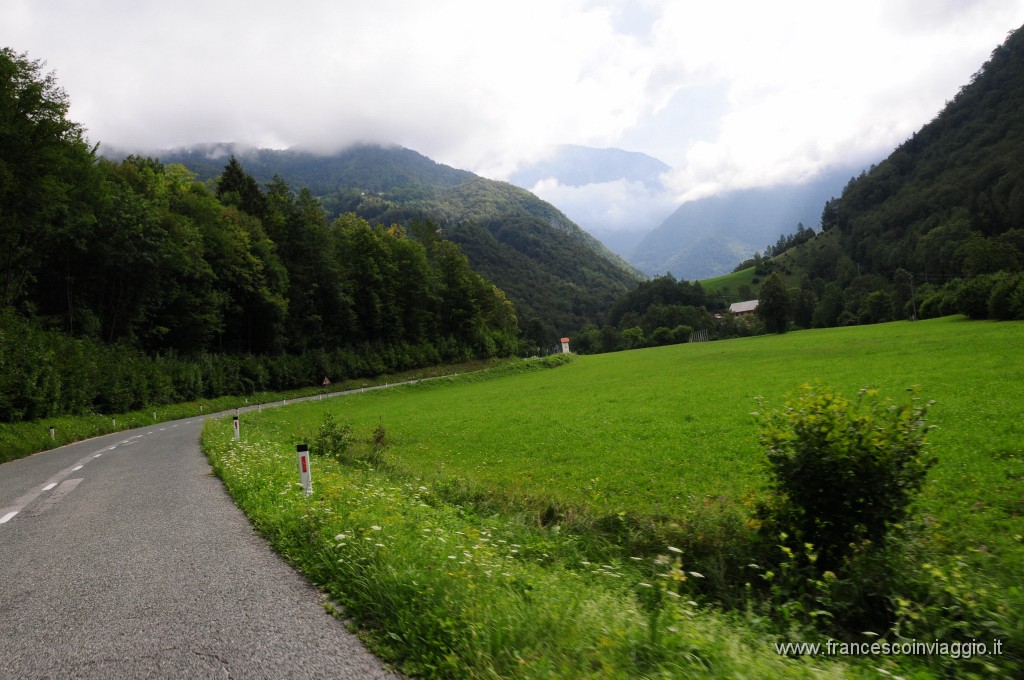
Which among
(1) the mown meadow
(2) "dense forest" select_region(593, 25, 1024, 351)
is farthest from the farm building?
(1) the mown meadow

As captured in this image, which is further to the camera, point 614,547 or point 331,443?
point 331,443

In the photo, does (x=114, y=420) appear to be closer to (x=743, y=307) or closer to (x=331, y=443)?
(x=331, y=443)

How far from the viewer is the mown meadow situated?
4.03 metres

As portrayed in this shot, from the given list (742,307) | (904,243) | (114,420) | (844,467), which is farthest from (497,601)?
(742,307)

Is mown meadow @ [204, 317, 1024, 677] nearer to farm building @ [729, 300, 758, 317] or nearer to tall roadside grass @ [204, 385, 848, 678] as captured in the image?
tall roadside grass @ [204, 385, 848, 678]

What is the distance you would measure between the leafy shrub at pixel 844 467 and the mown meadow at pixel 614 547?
452 mm

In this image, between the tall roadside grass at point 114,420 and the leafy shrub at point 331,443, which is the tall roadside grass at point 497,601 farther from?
the tall roadside grass at point 114,420

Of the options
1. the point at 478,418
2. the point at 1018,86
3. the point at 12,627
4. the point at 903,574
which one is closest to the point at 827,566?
the point at 903,574

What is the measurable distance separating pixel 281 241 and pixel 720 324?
113875mm

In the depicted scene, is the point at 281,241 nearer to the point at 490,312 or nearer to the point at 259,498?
the point at 490,312

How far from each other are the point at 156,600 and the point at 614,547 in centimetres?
541

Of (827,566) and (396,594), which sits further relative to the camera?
(827,566)

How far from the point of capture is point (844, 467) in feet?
19.1

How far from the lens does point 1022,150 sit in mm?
117812
